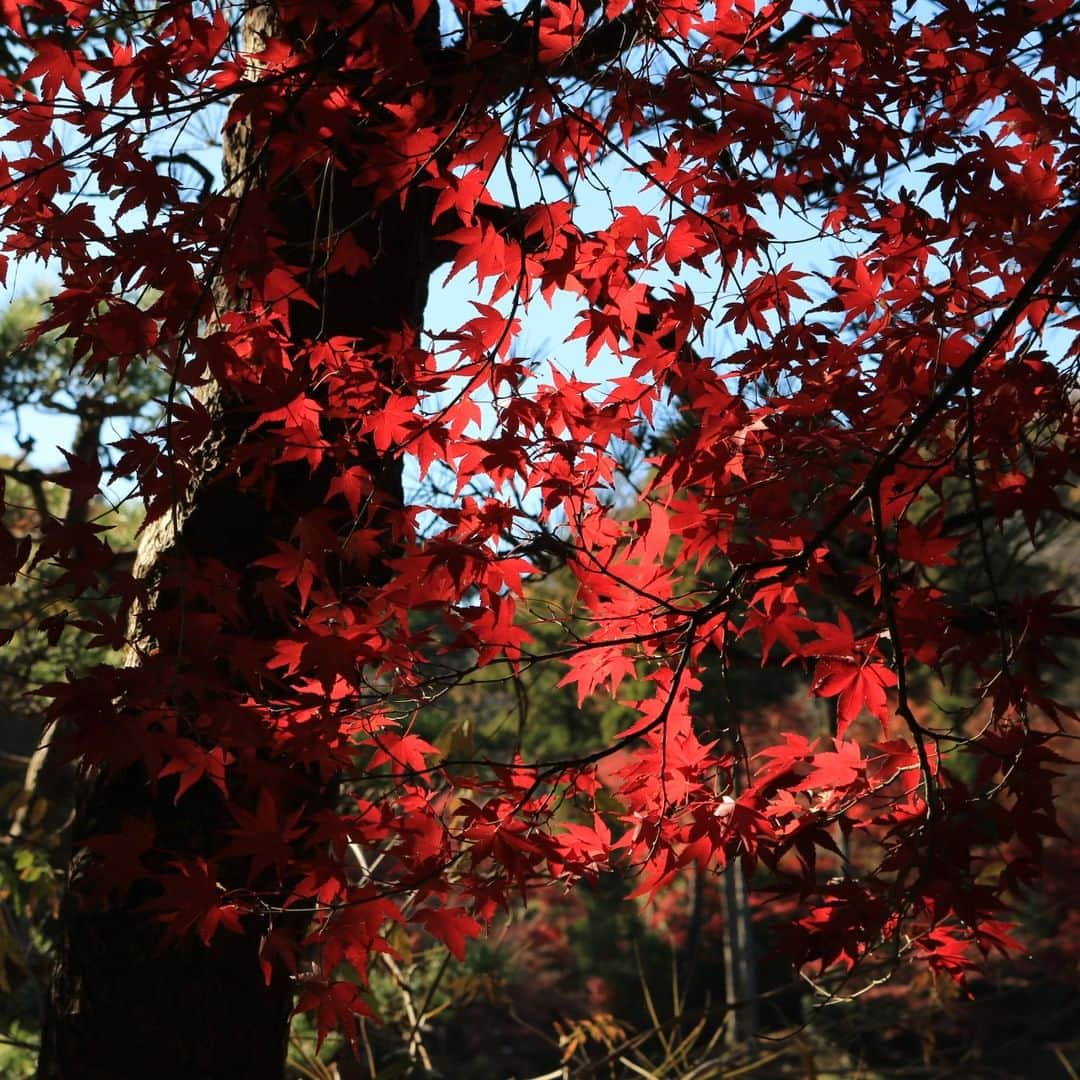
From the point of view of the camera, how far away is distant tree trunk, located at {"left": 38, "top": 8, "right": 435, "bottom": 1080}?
2.17 m

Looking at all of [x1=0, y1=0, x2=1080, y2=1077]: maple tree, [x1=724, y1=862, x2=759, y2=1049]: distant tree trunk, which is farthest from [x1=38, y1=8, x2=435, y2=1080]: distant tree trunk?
[x1=724, y1=862, x2=759, y2=1049]: distant tree trunk

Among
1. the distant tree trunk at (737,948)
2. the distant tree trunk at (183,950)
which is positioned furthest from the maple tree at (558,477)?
the distant tree trunk at (737,948)

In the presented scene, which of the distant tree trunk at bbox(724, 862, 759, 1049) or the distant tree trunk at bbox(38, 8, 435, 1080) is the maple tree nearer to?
the distant tree trunk at bbox(38, 8, 435, 1080)

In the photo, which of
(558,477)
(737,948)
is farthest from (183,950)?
(737,948)

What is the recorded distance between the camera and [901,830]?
1.79m

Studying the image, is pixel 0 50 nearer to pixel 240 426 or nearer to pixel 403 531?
pixel 240 426

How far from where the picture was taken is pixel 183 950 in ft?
7.10

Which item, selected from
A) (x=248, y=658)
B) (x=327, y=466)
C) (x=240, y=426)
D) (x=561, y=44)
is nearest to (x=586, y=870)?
(x=248, y=658)

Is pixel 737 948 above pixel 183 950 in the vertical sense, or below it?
below

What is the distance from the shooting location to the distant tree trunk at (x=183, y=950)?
7.11 feet

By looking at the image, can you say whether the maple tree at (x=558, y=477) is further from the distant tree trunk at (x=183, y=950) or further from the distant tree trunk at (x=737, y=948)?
the distant tree trunk at (x=737, y=948)

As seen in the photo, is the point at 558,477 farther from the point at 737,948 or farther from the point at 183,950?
the point at 737,948

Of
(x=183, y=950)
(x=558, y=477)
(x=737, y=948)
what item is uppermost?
(x=558, y=477)

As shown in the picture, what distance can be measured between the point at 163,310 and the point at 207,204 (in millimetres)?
199
